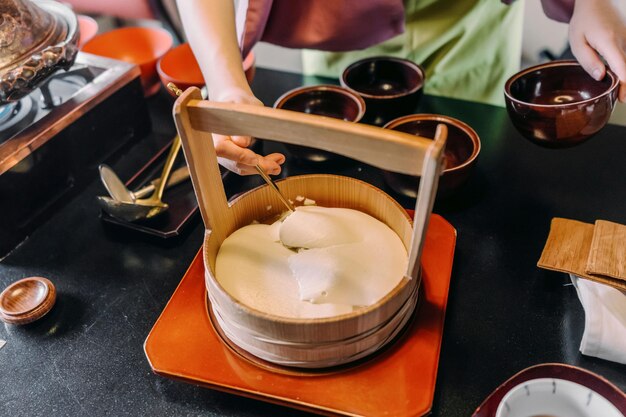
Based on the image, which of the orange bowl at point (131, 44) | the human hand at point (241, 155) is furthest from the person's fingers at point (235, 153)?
the orange bowl at point (131, 44)

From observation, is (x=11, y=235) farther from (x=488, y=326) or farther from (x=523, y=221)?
(x=523, y=221)

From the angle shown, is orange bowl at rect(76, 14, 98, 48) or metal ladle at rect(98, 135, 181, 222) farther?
orange bowl at rect(76, 14, 98, 48)

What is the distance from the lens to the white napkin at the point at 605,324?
3.03 feet

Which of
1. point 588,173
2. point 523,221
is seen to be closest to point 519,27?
point 588,173

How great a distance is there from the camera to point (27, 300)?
112cm

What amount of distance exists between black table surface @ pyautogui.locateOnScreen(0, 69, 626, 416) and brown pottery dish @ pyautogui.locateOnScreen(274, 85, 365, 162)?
60 millimetres

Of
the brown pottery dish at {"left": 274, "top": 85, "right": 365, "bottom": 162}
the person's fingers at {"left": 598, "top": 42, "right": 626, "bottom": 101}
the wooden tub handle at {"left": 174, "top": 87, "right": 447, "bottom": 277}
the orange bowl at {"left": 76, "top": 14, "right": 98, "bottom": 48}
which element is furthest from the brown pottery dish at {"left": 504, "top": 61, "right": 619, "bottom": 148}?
the orange bowl at {"left": 76, "top": 14, "right": 98, "bottom": 48}

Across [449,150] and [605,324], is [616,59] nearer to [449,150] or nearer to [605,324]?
[449,150]

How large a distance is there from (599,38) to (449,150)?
41 centimetres

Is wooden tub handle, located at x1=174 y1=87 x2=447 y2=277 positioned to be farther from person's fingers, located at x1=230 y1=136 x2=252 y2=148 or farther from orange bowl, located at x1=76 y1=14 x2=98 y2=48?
orange bowl, located at x1=76 y1=14 x2=98 y2=48

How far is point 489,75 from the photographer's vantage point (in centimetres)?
171

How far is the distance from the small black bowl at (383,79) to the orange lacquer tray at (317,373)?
0.59 meters

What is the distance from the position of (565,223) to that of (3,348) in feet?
3.91

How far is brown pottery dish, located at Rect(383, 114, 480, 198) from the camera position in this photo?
1.19 meters
